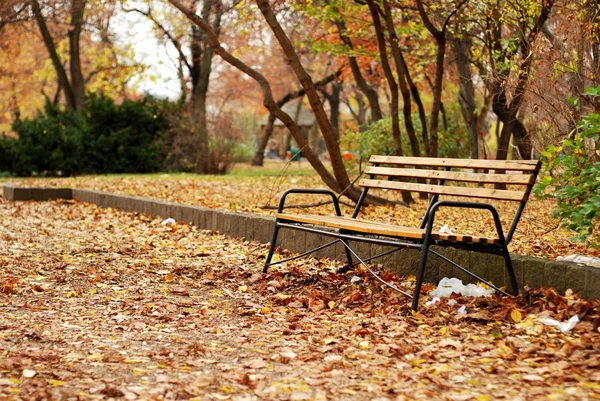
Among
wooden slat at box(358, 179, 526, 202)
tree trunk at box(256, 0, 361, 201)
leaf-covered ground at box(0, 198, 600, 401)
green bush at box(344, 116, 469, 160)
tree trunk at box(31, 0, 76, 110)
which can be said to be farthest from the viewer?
tree trunk at box(31, 0, 76, 110)

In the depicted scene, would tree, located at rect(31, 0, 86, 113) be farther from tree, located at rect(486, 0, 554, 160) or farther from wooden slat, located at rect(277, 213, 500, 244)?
wooden slat, located at rect(277, 213, 500, 244)

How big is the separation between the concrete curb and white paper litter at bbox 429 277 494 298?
0.38ft

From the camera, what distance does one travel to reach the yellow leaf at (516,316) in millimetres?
4816

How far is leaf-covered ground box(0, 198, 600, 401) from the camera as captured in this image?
374 centimetres

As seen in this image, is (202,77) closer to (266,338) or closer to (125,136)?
(125,136)

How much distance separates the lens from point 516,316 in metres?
4.84

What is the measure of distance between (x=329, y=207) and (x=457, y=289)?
5.44m

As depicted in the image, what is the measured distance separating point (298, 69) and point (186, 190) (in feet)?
18.9

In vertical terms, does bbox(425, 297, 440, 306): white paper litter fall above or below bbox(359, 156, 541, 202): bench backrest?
below

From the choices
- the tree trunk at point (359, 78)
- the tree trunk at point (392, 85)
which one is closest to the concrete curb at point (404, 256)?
the tree trunk at point (392, 85)

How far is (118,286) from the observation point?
250 inches

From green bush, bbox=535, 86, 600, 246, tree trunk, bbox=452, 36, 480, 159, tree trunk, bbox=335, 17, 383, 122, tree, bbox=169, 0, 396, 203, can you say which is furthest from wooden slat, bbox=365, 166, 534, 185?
tree trunk, bbox=335, 17, 383, 122

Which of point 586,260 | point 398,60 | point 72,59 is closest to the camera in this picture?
point 586,260

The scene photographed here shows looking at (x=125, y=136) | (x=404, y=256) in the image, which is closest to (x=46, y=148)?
(x=125, y=136)
